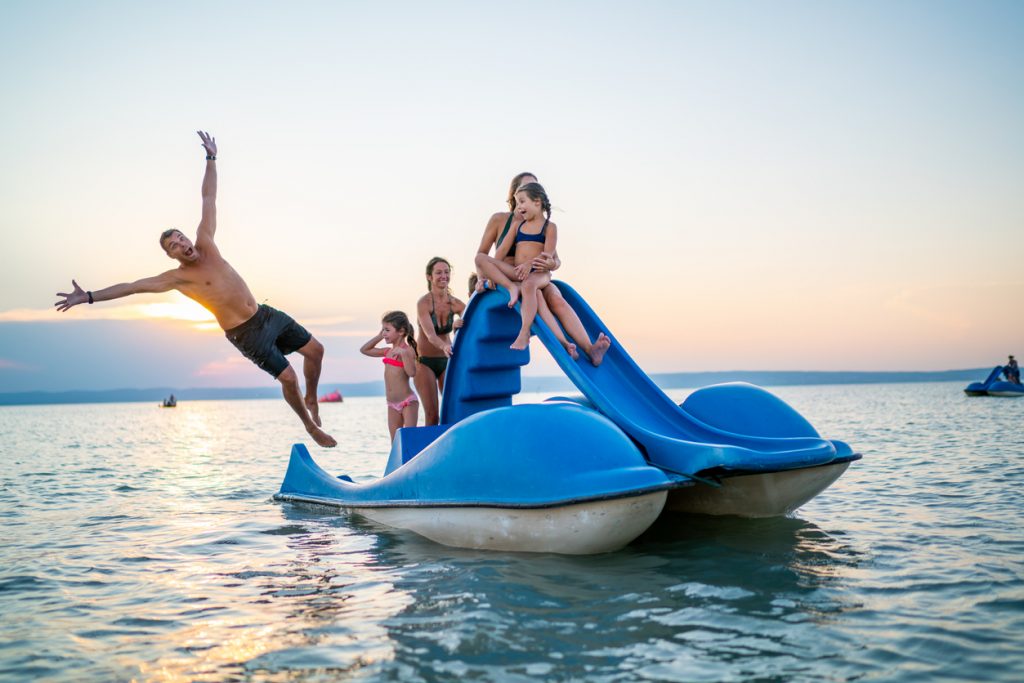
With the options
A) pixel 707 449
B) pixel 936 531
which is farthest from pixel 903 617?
pixel 936 531

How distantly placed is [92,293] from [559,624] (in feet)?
14.8

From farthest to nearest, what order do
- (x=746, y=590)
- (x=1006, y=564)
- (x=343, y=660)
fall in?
(x=1006, y=564), (x=746, y=590), (x=343, y=660)

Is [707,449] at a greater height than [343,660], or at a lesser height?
greater

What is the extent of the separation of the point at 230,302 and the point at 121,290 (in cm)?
108

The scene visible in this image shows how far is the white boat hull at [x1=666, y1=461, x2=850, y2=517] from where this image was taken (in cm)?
652

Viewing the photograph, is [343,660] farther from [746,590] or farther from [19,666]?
[746,590]

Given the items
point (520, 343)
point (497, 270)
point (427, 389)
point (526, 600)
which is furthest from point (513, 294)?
point (526, 600)

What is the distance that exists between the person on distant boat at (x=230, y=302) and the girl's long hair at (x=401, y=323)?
841 mm

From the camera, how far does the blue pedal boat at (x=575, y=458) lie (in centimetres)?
532

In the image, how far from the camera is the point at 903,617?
13.1 feet

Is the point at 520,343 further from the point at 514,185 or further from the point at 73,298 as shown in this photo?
the point at 73,298

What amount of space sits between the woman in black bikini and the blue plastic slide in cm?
83

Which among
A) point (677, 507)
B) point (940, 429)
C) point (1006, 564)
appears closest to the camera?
point (1006, 564)

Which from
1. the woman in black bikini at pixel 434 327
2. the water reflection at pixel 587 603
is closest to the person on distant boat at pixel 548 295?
the woman in black bikini at pixel 434 327
